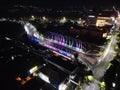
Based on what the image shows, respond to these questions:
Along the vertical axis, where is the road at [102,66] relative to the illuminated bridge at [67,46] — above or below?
above

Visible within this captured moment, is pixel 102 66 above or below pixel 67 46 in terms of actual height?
above

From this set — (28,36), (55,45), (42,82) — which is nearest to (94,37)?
(55,45)

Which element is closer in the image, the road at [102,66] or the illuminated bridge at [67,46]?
the road at [102,66]

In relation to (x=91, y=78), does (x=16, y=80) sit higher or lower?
lower

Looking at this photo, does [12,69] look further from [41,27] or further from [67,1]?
[67,1]

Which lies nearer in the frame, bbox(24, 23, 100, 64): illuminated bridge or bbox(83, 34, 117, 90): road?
bbox(83, 34, 117, 90): road

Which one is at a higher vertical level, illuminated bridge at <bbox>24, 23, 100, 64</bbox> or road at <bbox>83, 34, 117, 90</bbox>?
road at <bbox>83, 34, 117, 90</bbox>

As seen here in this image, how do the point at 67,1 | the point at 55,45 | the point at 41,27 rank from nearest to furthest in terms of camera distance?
1. the point at 55,45
2. the point at 41,27
3. the point at 67,1

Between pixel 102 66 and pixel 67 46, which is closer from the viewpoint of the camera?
pixel 102 66
